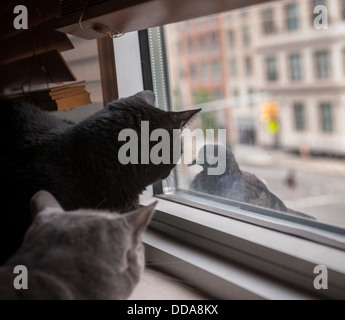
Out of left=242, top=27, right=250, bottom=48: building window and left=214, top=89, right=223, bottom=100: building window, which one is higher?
left=242, top=27, right=250, bottom=48: building window

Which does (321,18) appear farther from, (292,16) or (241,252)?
(241,252)

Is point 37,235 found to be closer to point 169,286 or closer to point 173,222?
point 169,286

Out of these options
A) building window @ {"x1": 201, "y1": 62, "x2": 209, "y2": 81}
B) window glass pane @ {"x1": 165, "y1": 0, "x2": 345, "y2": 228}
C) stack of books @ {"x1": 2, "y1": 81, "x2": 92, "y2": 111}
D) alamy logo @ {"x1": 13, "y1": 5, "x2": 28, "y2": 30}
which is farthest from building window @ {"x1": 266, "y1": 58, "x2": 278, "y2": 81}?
alamy logo @ {"x1": 13, "y1": 5, "x2": 28, "y2": 30}

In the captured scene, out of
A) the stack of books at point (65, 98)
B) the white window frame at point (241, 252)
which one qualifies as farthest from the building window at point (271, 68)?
the stack of books at point (65, 98)

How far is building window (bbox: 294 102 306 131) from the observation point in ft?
2.85

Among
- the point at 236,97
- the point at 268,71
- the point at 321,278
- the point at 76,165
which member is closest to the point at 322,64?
the point at 268,71

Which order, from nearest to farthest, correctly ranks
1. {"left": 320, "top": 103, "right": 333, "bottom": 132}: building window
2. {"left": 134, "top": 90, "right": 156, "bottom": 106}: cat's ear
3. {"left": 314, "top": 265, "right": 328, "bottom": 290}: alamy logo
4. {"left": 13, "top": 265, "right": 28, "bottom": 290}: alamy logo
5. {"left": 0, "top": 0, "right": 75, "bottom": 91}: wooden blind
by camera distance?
{"left": 13, "top": 265, "right": 28, "bottom": 290}: alamy logo < {"left": 314, "top": 265, "right": 328, "bottom": 290}: alamy logo < {"left": 320, "top": 103, "right": 333, "bottom": 132}: building window < {"left": 134, "top": 90, "right": 156, "bottom": 106}: cat's ear < {"left": 0, "top": 0, "right": 75, "bottom": 91}: wooden blind

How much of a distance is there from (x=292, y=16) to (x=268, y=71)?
14 centimetres

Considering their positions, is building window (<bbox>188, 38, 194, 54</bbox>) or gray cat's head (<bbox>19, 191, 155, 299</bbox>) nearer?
gray cat's head (<bbox>19, 191, 155, 299</bbox>)

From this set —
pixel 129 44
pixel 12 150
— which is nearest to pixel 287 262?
pixel 12 150

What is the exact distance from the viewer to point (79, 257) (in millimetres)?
556

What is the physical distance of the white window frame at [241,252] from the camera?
2.37 feet

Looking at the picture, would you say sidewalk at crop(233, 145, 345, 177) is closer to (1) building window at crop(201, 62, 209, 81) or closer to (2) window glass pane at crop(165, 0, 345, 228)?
(2) window glass pane at crop(165, 0, 345, 228)

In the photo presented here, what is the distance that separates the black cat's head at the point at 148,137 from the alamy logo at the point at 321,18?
297 mm
